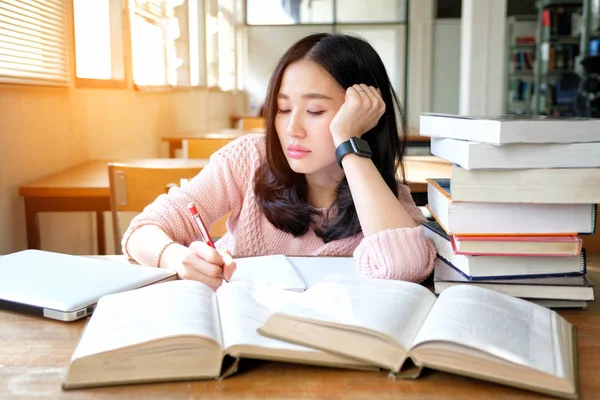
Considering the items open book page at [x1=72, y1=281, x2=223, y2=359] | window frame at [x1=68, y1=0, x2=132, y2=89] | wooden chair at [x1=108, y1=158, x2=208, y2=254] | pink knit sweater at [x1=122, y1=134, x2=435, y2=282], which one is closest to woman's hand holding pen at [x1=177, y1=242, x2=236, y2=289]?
open book page at [x1=72, y1=281, x2=223, y2=359]

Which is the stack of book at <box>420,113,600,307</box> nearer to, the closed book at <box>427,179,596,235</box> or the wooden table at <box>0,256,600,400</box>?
the closed book at <box>427,179,596,235</box>

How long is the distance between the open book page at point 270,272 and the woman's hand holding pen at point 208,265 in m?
0.03

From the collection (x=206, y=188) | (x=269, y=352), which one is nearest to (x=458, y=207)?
(x=269, y=352)

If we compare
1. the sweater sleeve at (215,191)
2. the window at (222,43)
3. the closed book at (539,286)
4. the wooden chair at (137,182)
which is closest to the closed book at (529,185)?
the closed book at (539,286)

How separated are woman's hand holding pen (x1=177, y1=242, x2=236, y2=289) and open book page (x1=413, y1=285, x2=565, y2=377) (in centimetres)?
35

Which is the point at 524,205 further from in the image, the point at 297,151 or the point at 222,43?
the point at 222,43

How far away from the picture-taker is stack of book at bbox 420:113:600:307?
3.12ft

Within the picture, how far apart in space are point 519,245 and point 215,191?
2.62 ft

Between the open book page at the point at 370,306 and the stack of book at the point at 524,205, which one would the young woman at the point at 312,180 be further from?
the open book page at the point at 370,306

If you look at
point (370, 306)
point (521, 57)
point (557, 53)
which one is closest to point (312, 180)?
point (370, 306)

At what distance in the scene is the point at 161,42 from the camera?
453 cm

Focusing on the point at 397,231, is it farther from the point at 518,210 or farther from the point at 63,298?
the point at 63,298

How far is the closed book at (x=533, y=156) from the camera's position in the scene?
95 centimetres

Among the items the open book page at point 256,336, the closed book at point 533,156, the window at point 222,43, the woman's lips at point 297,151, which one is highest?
the window at point 222,43
